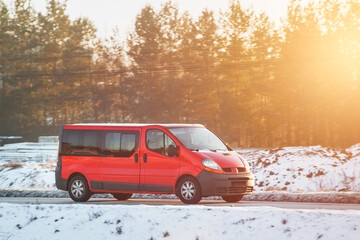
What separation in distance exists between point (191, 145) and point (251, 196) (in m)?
3.33

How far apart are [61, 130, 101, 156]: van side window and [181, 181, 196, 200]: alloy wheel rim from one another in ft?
8.78

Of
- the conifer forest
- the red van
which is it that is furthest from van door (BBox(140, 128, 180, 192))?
the conifer forest

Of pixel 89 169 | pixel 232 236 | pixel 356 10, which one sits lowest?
pixel 232 236

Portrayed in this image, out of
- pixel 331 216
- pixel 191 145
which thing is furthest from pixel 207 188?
pixel 331 216

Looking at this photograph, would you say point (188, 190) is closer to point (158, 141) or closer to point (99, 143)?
point (158, 141)

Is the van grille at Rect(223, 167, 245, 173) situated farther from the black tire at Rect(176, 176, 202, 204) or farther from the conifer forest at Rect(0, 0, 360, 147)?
the conifer forest at Rect(0, 0, 360, 147)

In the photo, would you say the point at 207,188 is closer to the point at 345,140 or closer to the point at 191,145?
the point at 191,145

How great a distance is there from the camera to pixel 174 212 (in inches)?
466

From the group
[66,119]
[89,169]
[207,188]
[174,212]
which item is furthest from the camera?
[66,119]

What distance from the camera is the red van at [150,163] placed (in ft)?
50.5

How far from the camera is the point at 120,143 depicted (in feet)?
54.6

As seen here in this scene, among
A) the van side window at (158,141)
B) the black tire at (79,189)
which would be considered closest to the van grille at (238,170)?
the van side window at (158,141)

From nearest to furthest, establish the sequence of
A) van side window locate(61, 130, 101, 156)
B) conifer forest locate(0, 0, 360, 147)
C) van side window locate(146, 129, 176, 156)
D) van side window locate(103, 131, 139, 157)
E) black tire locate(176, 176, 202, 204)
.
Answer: black tire locate(176, 176, 202, 204)
van side window locate(146, 129, 176, 156)
van side window locate(103, 131, 139, 157)
van side window locate(61, 130, 101, 156)
conifer forest locate(0, 0, 360, 147)

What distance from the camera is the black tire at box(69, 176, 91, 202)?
56.4ft
